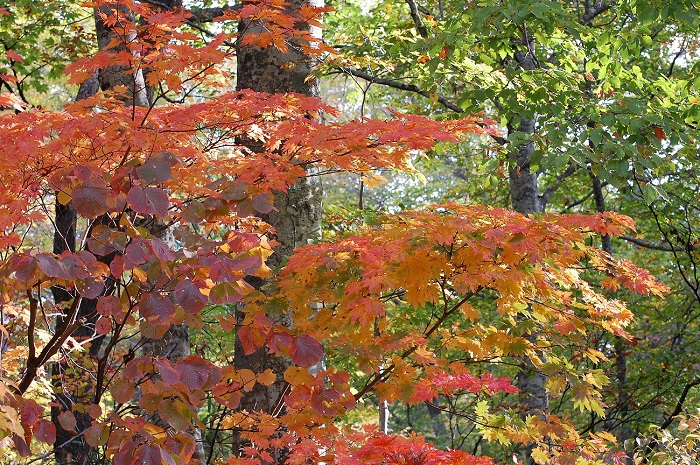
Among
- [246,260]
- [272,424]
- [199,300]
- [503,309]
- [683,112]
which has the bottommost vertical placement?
[272,424]

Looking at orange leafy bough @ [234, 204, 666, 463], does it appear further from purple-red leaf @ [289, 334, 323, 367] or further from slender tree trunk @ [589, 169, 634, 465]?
slender tree trunk @ [589, 169, 634, 465]

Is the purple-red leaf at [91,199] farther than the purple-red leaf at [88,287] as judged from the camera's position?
No

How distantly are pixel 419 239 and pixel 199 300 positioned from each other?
0.96 meters

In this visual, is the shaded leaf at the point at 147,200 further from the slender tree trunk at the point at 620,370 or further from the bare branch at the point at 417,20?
the slender tree trunk at the point at 620,370

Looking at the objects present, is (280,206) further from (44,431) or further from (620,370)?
(620,370)

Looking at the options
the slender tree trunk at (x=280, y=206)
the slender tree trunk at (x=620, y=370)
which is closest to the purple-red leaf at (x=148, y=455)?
the slender tree trunk at (x=280, y=206)

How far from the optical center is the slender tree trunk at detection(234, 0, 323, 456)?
4.20 meters

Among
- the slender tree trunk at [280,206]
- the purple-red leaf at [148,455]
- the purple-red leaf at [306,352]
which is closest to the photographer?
the purple-red leaf at [148,455]

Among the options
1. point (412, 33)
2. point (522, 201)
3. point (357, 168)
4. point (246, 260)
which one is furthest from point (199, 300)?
point (522, 201)

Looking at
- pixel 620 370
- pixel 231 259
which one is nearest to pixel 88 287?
pixel 231 259

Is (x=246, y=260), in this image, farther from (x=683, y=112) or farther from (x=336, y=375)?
(x=683, y=112)

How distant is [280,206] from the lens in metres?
4.33

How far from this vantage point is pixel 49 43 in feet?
28.7

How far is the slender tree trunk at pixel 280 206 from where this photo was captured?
4.20 meters
